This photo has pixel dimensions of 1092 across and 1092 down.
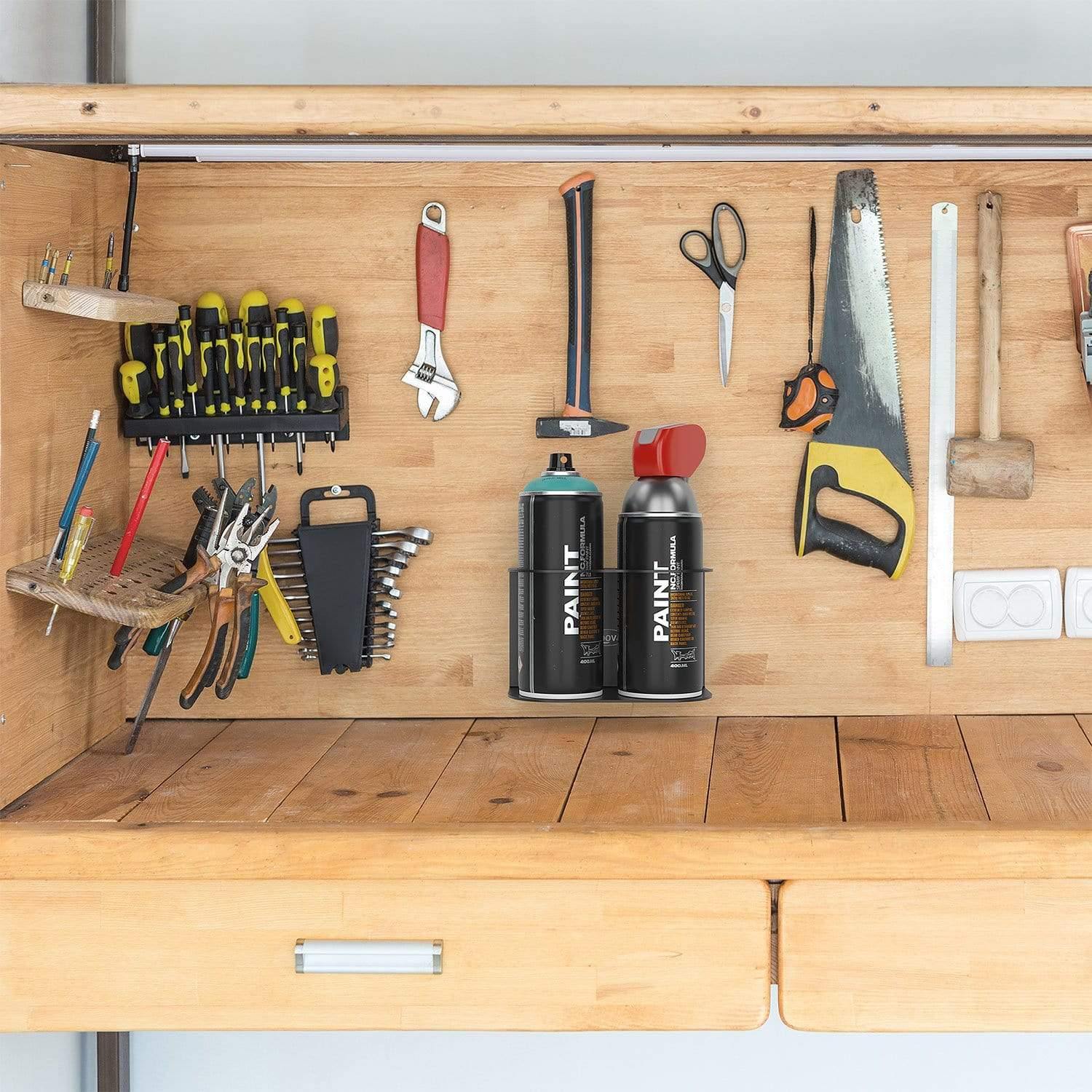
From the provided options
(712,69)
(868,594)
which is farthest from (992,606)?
(712,69)

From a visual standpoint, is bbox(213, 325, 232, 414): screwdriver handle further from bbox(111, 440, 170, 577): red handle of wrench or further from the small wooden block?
the small wooden block

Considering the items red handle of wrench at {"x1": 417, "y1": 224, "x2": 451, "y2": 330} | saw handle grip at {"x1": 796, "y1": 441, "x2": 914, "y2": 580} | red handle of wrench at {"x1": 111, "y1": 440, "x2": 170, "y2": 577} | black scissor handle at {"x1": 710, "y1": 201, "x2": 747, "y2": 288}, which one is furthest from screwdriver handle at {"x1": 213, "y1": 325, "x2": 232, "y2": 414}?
saw handle grip at {"x1": 796, "y1": 441, "x2": 914, "y2": 580}

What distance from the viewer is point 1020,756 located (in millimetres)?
1125

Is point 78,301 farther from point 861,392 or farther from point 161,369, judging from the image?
point 861,392

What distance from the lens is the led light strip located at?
98cm

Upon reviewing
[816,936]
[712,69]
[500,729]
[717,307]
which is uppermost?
[712,69]

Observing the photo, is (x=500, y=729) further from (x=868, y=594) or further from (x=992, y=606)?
(x=992, y=606)

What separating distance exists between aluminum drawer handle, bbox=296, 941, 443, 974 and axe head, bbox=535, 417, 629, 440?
0.59 metres

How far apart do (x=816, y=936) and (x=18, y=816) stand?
728mm

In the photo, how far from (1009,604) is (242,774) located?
887 mm

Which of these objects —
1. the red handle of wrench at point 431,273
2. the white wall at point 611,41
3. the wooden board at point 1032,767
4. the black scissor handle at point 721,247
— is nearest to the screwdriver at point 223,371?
the red handle of wrench at point 431,273

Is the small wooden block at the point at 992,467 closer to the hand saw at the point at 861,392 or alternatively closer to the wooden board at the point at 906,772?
the hand saw at the point at 861,392

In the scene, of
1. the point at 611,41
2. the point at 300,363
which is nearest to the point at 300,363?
the point at 300,363

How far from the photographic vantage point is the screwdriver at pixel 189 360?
3.96ft
